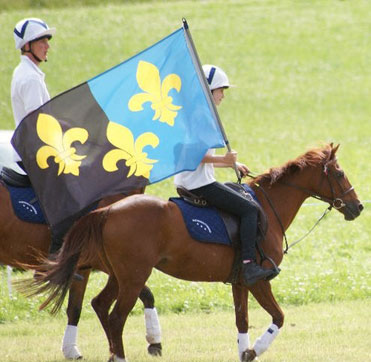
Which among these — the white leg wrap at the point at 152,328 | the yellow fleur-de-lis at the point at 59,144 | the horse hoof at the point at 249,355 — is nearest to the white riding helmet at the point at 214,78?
the yellow fleur-de-lis at the point at 59,144

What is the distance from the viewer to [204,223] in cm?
1027

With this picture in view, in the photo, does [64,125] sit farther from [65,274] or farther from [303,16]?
[303,16]

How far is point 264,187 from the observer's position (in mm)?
10977

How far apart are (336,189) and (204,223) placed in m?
1.57

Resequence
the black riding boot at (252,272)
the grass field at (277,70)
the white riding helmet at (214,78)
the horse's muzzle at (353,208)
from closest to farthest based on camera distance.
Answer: the black riding boot at (252,272) → the white riding helmet at (214,78) → the horse's muzzle at (353,208) → the grass field at (277,70)

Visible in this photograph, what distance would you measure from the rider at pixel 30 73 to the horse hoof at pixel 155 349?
4.66 feet

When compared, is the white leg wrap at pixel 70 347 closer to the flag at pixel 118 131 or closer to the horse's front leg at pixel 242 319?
the flag at pixel 118 131

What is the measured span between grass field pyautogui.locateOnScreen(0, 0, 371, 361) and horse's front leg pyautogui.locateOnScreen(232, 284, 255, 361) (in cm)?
415

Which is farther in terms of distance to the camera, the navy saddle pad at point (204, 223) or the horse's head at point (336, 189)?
the horse's head at point (336, 189)

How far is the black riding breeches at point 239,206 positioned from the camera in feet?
34.0

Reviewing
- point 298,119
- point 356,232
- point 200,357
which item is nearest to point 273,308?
point 200,357

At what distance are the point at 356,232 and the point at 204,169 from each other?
27.4 feet

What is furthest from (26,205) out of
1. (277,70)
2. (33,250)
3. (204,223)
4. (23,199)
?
(277,70)

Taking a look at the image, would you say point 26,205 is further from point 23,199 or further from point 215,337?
point 215,337
